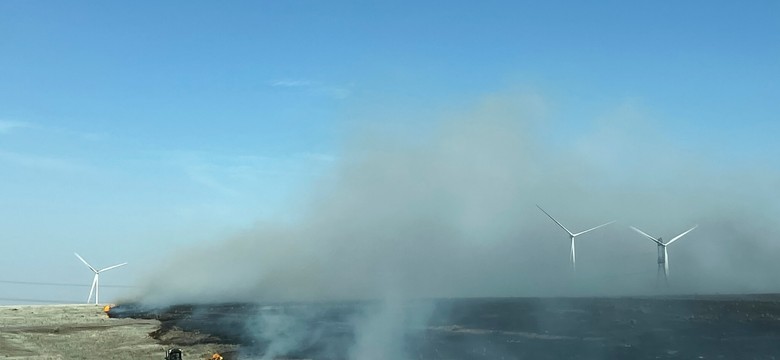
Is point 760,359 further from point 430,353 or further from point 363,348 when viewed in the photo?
point 363,348

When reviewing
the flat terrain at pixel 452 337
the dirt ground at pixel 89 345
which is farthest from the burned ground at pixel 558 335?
the dirt ground at pixel 89 345

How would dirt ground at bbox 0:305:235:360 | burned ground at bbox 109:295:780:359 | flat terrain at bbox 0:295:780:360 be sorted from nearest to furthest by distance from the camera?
burned ground at bbox 109:295:780:359, flat terrain at bbox 0:295:780:360, dirt ground at bbox 0:305:235:360

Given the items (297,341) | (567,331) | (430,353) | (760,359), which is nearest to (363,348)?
(430,353)

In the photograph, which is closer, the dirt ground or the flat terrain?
the flat terrain

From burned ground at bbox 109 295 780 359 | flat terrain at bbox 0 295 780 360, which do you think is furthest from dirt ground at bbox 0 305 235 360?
burned ground at bbox 109 295 780 359

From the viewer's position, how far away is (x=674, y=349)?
62156mm

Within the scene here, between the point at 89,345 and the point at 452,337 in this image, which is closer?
the point at 452,337

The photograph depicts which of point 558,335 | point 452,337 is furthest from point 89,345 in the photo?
point 558,335

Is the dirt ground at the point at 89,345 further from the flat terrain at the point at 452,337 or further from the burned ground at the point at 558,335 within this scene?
the burned ground at the point at 558,335

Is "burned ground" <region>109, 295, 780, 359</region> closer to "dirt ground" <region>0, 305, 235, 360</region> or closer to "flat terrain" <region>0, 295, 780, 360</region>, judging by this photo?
"flat terrain" <region>0, 295, 780, 360</region>

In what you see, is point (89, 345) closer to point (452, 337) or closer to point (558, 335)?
point (452, 337)

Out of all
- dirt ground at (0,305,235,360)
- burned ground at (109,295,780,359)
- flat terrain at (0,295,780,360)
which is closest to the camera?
burned ground at (109,295,780,359)

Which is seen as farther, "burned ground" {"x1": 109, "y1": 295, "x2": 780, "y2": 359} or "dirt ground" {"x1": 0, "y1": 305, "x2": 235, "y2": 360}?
"dirt ground" {"x1": 0, "y1": 305, "x2": 235, "y2": 360}

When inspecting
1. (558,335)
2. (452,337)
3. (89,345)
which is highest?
(452,337)
